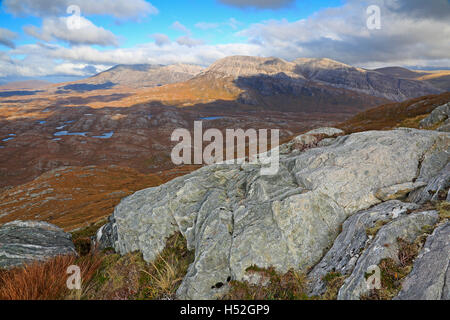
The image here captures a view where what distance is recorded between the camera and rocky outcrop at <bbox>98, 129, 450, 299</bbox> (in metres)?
7.68

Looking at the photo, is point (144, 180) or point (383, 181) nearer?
point (383, 181)

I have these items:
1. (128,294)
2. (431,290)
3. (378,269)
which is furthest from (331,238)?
(128,294)

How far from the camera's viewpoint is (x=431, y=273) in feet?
16.9

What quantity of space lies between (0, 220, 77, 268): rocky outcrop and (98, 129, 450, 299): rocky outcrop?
268cm

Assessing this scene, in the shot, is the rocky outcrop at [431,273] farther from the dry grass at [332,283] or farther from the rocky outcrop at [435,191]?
the rocky outcrop at [435,191]

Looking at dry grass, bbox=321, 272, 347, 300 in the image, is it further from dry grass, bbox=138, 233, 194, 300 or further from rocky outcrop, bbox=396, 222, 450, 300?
dry grass, bbox=138, 233, 194, 300

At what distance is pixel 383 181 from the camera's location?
9.24 meters

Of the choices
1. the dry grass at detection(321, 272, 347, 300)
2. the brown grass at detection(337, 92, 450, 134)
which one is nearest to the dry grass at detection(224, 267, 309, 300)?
the dry grass at detection(321, 272, 347, 300)

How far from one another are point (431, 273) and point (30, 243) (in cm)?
1652

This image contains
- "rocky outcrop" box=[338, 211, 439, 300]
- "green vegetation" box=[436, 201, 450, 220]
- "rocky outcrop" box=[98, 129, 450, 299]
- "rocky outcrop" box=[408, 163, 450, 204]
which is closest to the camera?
"rocky outcrop" box=[338, 211, 439, 300]

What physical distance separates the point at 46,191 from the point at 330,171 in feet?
279

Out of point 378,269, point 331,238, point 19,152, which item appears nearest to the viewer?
point 378,269

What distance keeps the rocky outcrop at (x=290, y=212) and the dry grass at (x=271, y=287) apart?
0.30 meters

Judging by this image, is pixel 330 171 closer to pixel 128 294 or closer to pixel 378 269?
pixel 378 269
